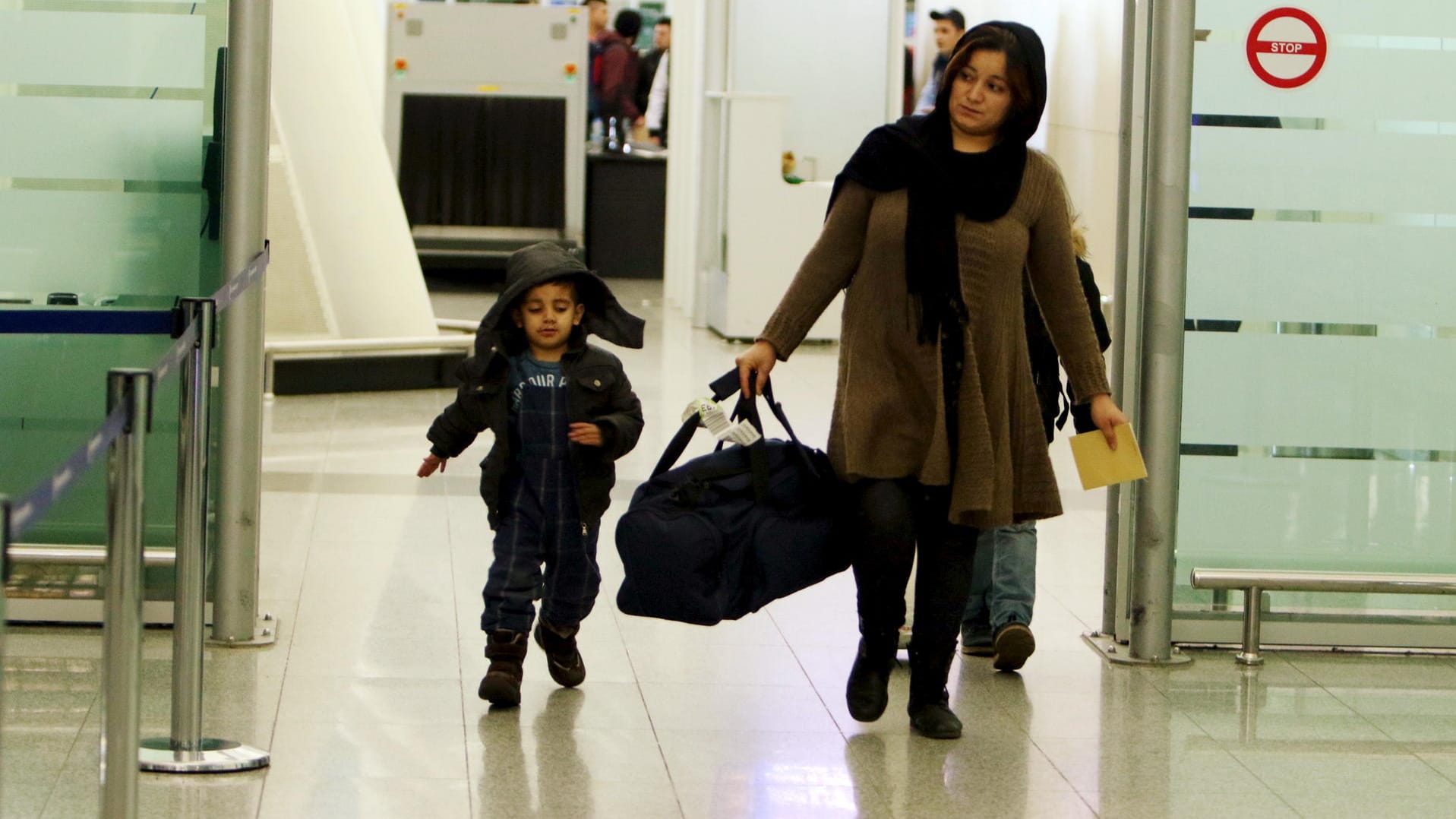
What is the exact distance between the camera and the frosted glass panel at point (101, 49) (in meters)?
4.45

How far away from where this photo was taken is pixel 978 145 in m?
3.94

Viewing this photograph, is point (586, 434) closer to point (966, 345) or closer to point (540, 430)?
point (540, 430)

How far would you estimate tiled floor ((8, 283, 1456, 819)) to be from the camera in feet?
11.9

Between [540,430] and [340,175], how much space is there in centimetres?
588

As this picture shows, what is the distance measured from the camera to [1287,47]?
15.9ft

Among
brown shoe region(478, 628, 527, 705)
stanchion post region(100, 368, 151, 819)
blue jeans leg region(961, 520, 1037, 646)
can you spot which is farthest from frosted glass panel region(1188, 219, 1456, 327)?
stanchion post region(100, 368, 151, 819)

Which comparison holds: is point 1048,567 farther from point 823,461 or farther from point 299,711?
point 299,711

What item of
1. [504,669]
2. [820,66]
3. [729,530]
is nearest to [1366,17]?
[729,530]

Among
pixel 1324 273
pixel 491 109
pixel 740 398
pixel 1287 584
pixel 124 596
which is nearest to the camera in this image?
pixel 124 596

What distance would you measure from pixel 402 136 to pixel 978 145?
12851 millimetres

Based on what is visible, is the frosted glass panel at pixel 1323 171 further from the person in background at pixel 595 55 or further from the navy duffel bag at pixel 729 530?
the person in background at pixel 595 55

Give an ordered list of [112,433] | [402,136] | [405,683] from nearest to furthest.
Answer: [112,433]
[405,683]
[402,136]

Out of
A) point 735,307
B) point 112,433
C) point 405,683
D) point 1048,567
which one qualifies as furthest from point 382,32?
point 112,433

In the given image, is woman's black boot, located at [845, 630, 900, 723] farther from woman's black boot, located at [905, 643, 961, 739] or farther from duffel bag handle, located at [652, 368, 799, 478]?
duffel bag handle, located at [652, 368, 799, 478]
